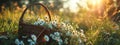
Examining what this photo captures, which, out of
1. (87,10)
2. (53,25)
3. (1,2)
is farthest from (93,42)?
(1,2)

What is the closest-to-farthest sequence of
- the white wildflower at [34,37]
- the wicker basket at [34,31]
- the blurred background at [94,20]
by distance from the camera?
the white wildflower at [34,37], the wicker basket at [34,31], the blurred background at [94,20]

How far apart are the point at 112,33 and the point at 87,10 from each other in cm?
529

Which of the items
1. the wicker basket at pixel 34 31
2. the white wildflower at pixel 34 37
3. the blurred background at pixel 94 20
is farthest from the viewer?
the blurred background at pixel 94 20

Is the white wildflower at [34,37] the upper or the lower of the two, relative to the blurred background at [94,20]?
upper

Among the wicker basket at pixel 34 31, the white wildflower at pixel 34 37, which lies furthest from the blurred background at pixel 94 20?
the white wildflower at pixel 34 37

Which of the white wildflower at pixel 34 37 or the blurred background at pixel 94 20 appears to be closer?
the white wildflower at pixel 34 37

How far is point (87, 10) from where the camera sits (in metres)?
12.6

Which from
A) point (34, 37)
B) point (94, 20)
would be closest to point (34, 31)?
point (34, 37)

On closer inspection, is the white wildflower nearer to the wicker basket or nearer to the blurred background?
the wicker basket

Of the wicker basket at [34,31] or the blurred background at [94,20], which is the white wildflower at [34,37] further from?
the blurred background at [94,20]

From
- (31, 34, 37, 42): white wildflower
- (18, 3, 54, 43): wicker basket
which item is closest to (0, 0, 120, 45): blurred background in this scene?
(18, 3, 54, 43): wicker basket

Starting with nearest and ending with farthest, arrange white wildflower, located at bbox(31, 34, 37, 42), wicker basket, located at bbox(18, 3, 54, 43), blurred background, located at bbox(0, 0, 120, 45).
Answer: white wildflower, located at bbox(31, 34, 37, 42), wicker basket, located at bbox(18, 3, 54, 43), blurred background, located at bbox(0, 0, 120, 45)

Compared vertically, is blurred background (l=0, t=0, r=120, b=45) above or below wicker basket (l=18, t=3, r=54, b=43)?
below

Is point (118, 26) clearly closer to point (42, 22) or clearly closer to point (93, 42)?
point (93, 42)
